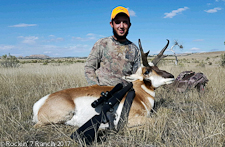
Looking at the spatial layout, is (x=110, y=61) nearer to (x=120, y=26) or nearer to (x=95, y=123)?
(x=120, y=26)

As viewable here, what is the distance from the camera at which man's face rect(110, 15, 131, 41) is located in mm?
4420

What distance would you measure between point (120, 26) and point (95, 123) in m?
2.71

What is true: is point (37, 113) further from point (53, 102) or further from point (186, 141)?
point (186, 141)

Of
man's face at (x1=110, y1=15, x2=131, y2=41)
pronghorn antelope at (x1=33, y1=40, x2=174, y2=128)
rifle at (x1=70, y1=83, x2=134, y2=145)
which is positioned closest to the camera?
rifle at (x1=70, y1=83, x2=134, y2=145)

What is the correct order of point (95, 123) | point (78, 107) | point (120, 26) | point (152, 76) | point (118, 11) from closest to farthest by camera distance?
1. point (95, 123)
2. point (78, 107)
3. point (152, 76)
4. point (118, 11)
5. point (120, 26)

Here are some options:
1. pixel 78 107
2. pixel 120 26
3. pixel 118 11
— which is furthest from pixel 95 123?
pixel 118 11

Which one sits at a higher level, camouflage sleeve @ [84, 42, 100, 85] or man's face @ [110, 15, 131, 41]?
man's face @ [110, 15, 131, 41]

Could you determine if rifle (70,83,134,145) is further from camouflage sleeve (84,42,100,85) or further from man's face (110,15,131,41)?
man's face (110,15,131,41)

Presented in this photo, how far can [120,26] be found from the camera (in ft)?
14.4

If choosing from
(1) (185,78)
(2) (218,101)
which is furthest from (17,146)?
(1) (185,78)

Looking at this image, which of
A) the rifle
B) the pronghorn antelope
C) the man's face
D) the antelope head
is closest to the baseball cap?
the man's face

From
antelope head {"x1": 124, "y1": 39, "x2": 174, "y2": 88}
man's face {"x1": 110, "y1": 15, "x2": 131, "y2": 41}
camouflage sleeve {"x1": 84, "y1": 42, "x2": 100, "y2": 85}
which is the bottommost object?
antelope head {"x1": 124, "y1": 39, "x2": 174, "y2": 88}

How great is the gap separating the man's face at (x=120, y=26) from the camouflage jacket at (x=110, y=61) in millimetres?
205

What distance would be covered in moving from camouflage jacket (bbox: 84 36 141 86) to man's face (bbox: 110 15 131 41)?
20 cm
